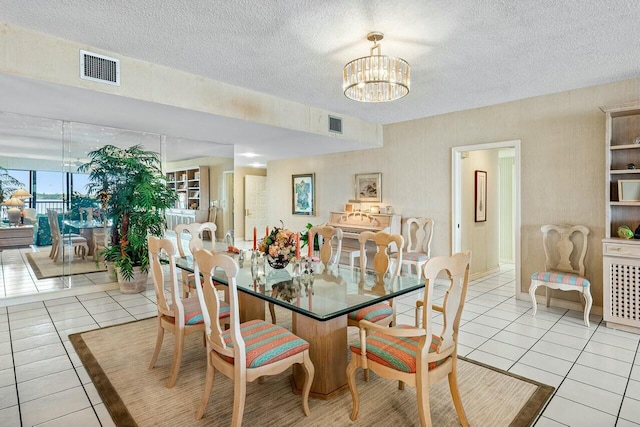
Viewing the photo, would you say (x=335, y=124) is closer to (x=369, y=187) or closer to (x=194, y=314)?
(x=369, y=187)

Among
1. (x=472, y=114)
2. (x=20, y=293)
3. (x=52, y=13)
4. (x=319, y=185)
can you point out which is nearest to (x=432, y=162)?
(x=472, y=114)

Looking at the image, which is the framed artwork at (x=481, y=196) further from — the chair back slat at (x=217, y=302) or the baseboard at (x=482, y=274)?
the chair back slat at (x=217, y=302)

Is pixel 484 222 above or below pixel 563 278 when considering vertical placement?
above

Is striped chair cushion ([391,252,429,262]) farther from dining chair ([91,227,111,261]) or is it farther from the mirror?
the mirror

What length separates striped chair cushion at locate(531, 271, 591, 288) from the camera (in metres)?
3.74

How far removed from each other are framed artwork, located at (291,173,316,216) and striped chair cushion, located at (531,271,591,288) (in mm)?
4586

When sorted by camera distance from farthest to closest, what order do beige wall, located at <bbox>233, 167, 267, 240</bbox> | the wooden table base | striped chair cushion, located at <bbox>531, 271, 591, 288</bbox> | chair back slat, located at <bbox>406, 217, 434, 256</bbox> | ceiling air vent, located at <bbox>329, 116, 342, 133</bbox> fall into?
beige wall, located at <bbox>233, 167, 267, 240</bbox>
chair back slat, located at <bbox>406, 217, 434, 256</bbox>
ceiling air vent, located at <bbox>329, 116, 342, 133</bbox>
striped chair cushion, located at <bbox>531, 271, 591, 288</bbox>
the wooden table base

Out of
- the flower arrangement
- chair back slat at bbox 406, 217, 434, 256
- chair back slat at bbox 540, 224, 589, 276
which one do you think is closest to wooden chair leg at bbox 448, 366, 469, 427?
the flower arrangement

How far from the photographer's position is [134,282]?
4.75 m

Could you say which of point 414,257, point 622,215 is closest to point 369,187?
point 414,257

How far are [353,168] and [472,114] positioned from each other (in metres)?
2.40

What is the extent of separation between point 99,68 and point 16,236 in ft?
8.55

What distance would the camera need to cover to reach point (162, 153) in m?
5.35

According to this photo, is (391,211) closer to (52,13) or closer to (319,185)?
(319,185)
